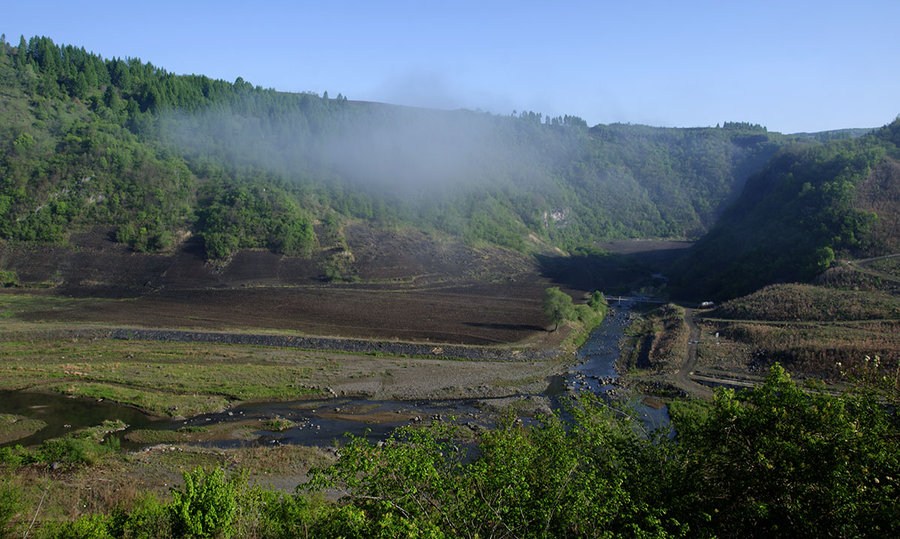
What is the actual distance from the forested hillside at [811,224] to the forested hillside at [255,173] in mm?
50962

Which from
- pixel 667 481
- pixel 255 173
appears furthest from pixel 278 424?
pixel 255 173

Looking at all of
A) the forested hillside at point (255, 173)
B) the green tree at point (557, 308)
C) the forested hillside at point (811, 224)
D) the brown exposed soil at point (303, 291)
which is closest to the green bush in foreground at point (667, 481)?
the brown exposed soil at point (303, 291)

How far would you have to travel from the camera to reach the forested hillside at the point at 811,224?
72812 mm

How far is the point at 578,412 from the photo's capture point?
49.4 feet

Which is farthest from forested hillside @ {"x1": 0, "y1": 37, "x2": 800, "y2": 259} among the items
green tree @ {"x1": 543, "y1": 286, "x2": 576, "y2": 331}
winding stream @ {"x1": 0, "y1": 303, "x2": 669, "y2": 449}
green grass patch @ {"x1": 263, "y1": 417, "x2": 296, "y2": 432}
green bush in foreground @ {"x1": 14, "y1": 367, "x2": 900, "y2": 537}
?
green bush in foreground @ {"x1": 14, "y1": 367, "x2": 900, "y2": 537}

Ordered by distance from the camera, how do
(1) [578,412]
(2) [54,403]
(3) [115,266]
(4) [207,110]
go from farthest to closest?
1. (4) [207,110]
2. (3) [115,266]
3. (2) [54,403]
4. (1) [578,412]

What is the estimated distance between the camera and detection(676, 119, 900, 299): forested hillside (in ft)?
239

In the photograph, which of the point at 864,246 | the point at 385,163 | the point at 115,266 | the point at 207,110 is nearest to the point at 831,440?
the point at 864,246

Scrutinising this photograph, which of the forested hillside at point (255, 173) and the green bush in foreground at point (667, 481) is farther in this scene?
the forested hillside at point (255, 173)

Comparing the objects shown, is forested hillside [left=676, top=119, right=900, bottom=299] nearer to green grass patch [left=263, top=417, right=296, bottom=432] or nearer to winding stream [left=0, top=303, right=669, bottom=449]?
winding stream [left=0, top=303, right=669, bottom=449]

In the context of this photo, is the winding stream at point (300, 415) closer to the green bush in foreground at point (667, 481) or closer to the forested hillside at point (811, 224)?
the green bush in foreground at point (667, 481)

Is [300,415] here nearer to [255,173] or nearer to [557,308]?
[557,308]

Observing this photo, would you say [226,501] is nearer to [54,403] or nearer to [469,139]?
[54,403]

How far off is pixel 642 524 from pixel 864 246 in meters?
78.5
